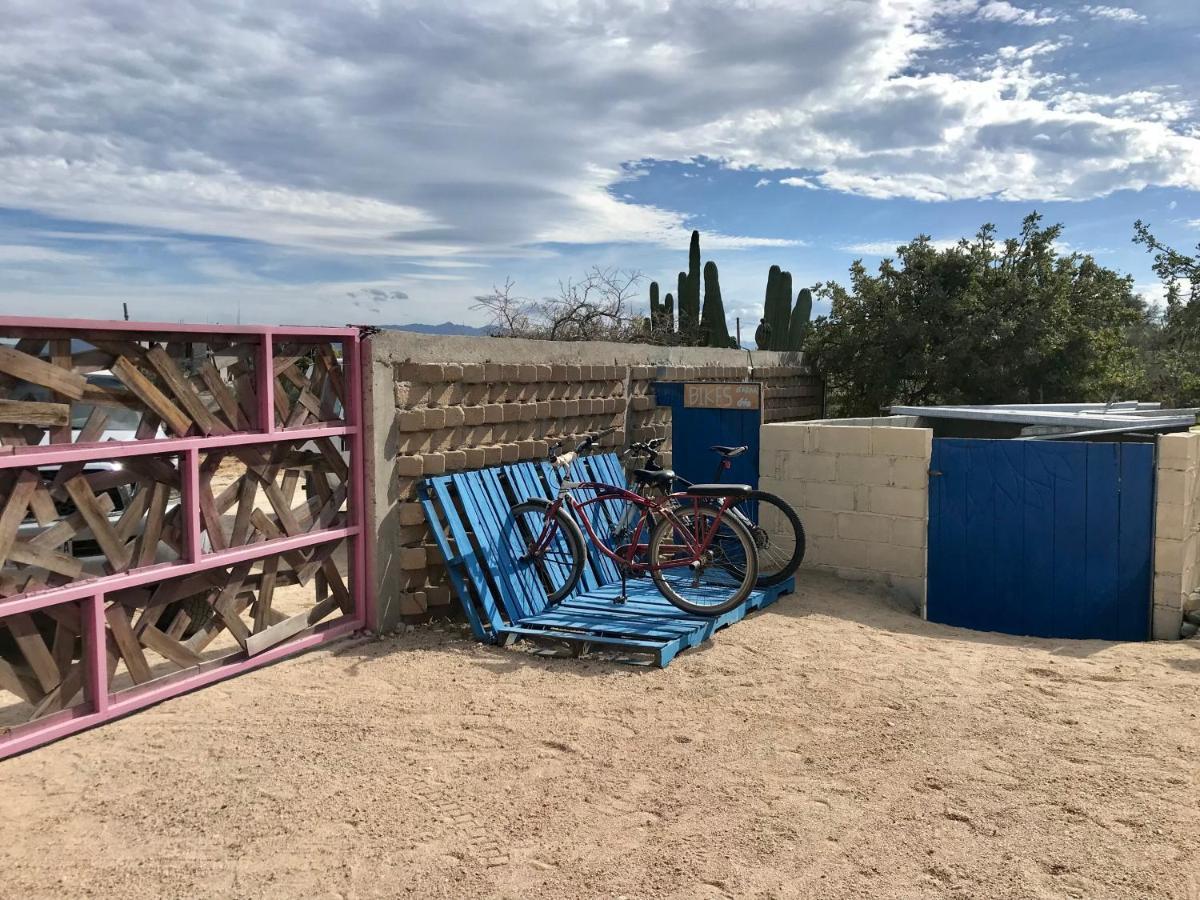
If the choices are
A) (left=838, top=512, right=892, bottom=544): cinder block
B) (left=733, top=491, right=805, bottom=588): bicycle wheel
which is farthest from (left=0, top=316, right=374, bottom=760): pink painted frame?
(left=838, top=512, right=892, bottom=544): cinder block

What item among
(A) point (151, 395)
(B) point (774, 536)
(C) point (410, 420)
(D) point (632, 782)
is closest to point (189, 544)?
(A) point (151, 395)

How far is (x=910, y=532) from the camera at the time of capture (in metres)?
7.58

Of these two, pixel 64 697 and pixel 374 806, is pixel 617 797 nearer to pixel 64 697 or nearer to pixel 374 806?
pixel 374 806

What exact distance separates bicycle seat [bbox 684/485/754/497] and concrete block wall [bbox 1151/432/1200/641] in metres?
3.08

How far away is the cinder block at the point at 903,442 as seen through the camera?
748 cm

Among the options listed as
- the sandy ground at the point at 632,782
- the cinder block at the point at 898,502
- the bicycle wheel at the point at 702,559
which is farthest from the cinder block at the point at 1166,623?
the bicycle wheel at the point at 702,559

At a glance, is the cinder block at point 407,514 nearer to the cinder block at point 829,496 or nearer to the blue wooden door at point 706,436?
the blue wooden door at point 706,436

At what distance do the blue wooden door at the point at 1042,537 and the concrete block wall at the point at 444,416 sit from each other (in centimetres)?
299

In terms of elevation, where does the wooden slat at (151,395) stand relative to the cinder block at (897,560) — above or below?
above

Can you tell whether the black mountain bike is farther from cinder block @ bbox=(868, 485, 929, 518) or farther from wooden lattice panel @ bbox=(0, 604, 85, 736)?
wooden lattice panel @ bbox=(0, 604, 85, 736)

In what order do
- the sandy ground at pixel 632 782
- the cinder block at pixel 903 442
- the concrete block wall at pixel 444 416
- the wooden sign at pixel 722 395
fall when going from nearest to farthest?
the sandy ground at pixel 632 782
the concrete block wall at pixel 444 416
the cinder block at pixel 903 442
the wooden sign at pixel 722 395

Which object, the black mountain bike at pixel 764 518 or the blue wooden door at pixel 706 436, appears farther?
the blue wooden door at pixel 706 436

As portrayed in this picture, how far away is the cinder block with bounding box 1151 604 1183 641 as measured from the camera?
22.4ft

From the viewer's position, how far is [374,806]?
3.93 metres
